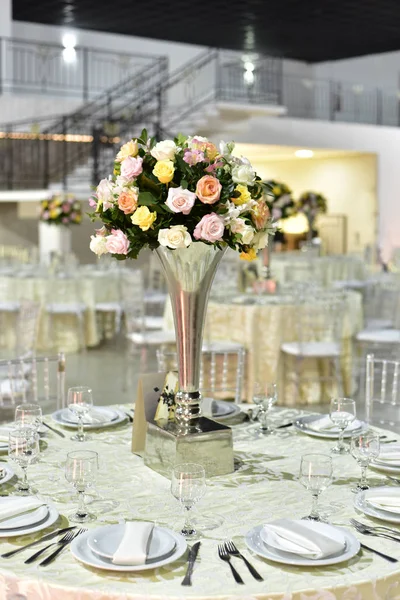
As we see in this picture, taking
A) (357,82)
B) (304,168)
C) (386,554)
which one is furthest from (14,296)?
(357,82)

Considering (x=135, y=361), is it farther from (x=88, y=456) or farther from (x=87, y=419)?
(x=88, y=456)

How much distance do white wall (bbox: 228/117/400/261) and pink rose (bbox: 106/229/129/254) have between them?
13.8m

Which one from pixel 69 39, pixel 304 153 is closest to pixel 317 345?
pixel 304 153

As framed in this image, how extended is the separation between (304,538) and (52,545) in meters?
0.59

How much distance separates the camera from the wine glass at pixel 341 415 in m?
2.93

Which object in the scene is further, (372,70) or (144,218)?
(372,70)

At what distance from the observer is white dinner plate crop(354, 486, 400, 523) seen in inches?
88.7

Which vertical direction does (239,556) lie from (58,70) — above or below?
below

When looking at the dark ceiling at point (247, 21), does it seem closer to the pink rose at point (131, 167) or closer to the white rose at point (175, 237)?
the pink rose at point (131, 167)

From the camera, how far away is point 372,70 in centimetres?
2294

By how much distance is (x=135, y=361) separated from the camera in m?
8.70

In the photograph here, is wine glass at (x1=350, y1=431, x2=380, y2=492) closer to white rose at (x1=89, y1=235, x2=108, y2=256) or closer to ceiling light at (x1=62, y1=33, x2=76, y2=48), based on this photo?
white rose at (x1=89, y1=235, x2=108, y2=256)

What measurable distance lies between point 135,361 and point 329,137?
10.8 metres

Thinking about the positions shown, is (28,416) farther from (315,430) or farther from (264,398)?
(315,430)
